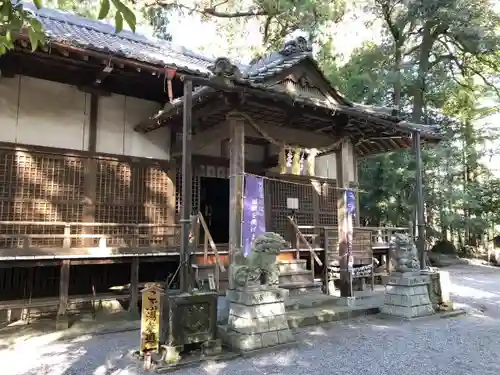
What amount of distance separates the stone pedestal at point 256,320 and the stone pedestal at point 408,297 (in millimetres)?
3517

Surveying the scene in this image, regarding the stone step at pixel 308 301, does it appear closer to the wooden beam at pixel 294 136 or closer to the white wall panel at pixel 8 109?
the wooden beam at pixel 294 136

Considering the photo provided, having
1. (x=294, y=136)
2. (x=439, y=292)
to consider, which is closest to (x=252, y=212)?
(x=294, y=136)

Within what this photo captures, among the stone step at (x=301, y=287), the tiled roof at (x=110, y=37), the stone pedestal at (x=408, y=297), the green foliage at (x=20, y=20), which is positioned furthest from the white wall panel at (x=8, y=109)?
the stone pedestal at (x=408, y=297)

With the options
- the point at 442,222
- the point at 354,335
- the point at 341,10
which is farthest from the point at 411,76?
the point at 354,335

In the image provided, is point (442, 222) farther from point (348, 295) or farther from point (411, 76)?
point (348, 295)

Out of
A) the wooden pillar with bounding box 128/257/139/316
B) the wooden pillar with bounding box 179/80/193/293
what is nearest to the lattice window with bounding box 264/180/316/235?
the wooden pillar with bounding box 128/257/139/316

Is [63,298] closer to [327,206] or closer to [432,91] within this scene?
[327,206]

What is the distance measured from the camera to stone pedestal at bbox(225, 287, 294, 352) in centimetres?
638

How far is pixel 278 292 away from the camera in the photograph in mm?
6984

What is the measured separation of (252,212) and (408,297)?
4.23 meters

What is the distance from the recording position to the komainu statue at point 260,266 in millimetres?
6824

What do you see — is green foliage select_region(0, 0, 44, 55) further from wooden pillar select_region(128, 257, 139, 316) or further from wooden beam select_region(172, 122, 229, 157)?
wooden pillar select_region(128, 257, 139, 316)

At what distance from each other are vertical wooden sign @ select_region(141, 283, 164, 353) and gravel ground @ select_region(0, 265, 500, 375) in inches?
15.1

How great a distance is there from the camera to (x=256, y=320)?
6551 mm
